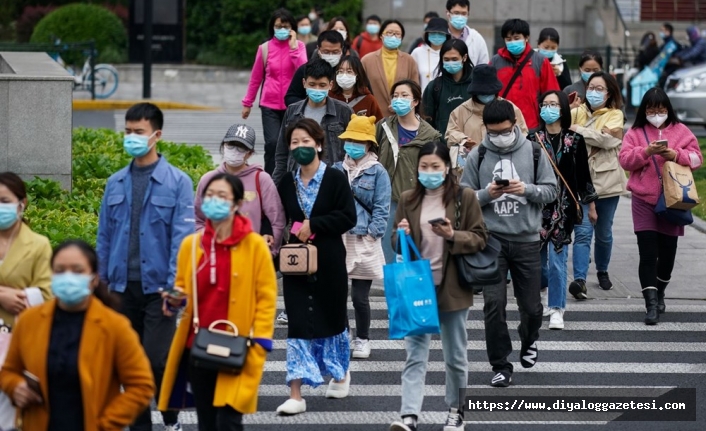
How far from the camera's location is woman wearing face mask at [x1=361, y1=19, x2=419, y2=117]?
12559mm

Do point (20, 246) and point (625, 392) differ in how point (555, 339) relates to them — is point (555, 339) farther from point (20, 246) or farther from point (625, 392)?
point (20, 246)

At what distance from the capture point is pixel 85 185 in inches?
559

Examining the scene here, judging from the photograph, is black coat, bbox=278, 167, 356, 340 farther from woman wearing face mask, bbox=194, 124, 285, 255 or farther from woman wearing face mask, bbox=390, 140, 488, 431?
woman wearing face mask, bbox=390, 140, 488, 431

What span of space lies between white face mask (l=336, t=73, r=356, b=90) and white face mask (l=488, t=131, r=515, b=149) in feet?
8.22

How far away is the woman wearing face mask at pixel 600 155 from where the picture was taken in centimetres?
1144

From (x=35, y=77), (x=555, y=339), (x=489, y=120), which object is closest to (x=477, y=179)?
(x=489, y=120)

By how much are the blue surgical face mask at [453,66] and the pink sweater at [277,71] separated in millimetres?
2330

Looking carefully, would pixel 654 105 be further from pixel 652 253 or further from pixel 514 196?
pixel 514 196

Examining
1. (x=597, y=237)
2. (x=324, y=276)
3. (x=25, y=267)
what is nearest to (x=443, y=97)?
(x=597, y=237)

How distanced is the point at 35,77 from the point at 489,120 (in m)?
6.14

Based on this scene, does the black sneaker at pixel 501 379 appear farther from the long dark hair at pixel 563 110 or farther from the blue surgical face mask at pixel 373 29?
the blue surgical face mask at pixel 373 29

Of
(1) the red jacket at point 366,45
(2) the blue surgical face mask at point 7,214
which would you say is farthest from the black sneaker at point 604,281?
(2) the blue surgical face mask at point 7,214

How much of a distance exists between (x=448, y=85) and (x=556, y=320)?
7.88ft

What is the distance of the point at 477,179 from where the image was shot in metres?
8.79
